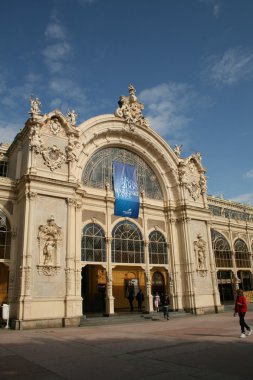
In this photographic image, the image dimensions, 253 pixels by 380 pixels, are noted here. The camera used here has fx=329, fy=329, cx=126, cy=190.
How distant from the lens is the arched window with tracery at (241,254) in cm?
4106

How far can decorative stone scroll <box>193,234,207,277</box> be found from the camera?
31.4m

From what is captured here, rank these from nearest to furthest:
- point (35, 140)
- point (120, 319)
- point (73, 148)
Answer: point (120, 319)
point (35, 140)
point (73, 148)

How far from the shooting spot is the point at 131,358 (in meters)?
10.1

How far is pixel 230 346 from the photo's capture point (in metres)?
11.6

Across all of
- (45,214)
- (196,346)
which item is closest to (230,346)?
(196,346)

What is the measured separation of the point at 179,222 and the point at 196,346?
20.8 m

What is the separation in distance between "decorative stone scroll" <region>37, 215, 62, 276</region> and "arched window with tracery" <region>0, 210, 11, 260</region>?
8.93ft

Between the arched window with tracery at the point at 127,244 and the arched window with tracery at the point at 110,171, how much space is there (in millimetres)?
3907

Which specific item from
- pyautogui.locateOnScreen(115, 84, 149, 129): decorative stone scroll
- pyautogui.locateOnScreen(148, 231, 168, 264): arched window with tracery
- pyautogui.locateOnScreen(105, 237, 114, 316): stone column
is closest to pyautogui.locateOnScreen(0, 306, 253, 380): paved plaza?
pyautogui.locateOnScreen(105, 237, 114, 316): stone column

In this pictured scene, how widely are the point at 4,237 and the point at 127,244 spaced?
10114mm

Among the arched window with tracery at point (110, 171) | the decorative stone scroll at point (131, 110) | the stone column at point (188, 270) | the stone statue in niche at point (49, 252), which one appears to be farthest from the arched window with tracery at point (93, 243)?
the decorative stone scroll at point (131, 110)

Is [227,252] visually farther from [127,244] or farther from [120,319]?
[120,319]

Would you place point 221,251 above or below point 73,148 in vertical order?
below

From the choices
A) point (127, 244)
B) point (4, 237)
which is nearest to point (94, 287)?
point (127, 244)
